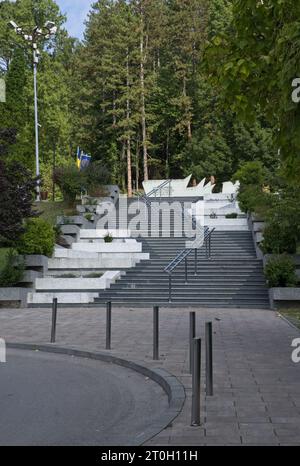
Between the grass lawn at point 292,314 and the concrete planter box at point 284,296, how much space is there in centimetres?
30

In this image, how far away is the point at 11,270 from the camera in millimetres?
20344

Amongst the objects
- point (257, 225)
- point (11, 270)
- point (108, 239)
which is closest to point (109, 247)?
point (108, 239)

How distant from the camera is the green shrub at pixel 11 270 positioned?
20.3m

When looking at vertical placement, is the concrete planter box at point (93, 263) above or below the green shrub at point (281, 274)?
above

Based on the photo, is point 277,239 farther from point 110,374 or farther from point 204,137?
point 204,137

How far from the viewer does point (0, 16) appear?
56812 millimetres

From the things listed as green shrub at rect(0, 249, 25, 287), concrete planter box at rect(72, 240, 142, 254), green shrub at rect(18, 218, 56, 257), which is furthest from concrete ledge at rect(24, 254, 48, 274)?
concrete planter box at rect(72, 240, 142, 254)

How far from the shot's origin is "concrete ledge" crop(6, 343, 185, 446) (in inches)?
242

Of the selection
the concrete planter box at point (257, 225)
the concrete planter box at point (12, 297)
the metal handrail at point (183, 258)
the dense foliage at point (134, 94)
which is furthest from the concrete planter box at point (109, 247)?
the dense foliage at point (134, 94)

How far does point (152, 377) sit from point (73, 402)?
1698 mm

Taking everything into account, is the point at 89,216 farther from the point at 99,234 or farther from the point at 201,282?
the point at 201,282

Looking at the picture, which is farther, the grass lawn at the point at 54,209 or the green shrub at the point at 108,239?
the grass lawn at the point at 54,209

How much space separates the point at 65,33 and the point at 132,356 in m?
58.3

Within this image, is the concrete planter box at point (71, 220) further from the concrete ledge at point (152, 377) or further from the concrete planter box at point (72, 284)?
the concrete ledge at point (152, 377)
